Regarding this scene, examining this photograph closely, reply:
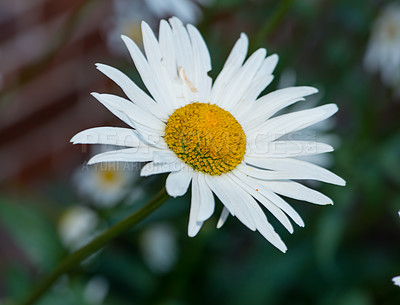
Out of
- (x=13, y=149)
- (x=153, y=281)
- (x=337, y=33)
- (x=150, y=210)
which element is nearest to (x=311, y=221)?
(x=153, y=281)

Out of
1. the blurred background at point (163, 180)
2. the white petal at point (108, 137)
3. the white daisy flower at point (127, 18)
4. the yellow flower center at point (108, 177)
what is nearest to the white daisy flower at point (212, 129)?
the white petal at point (108, 137)

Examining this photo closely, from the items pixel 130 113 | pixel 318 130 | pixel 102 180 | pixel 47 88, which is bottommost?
pixel 318 130

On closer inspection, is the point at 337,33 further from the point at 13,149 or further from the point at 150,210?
the point at 150,210

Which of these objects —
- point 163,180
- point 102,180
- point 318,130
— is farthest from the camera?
point 102,180

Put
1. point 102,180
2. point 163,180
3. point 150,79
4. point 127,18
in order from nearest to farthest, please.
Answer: point 150,79 < point 163,180 < point 102,180 < point 127,18

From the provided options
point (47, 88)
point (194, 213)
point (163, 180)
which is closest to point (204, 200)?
point (194, 213)

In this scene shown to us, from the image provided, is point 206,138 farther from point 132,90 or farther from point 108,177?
point 108,177

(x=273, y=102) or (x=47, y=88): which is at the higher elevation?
(x=47, y=88)

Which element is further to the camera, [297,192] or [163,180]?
[163,180]
